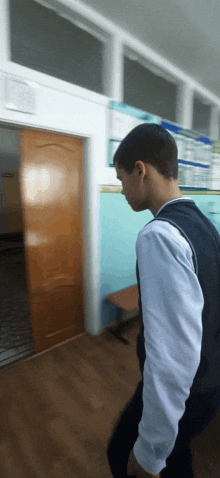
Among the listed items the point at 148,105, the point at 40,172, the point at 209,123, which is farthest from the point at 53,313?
the point at 209,123

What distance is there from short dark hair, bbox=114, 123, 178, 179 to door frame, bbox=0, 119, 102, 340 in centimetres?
154

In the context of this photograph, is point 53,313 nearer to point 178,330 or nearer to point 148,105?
point 178,330

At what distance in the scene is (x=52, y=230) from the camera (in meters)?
2.17

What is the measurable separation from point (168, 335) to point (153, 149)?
1.57ft

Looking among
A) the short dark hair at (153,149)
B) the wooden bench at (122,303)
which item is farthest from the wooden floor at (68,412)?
the short dark hair at (153,149)

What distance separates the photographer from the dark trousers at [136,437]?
2.14ft

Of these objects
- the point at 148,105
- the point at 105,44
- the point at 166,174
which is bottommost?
the point at 166,174

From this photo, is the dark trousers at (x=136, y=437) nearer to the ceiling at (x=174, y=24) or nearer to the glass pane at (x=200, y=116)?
the ceiling at (x=174, y=24)

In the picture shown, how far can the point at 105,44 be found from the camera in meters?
2.34

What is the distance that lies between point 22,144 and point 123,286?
5.78ft

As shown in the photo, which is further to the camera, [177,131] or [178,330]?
[177,131]

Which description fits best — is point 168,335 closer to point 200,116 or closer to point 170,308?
point 170,308

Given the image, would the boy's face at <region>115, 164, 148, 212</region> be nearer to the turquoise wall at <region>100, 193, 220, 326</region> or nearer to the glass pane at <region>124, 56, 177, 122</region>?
the turquoise wall at <region>100, 193, 220, 326</region>

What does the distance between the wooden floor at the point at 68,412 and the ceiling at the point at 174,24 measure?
3013mm
